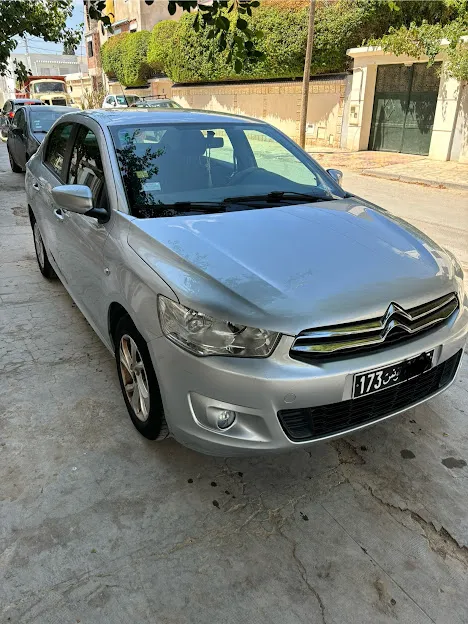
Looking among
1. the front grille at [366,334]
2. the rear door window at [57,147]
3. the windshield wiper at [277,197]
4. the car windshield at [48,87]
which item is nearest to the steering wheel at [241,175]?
the windshield wiper at [277,197]

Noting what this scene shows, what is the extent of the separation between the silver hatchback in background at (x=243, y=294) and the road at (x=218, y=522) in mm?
326

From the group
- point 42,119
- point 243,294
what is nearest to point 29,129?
point 42,119

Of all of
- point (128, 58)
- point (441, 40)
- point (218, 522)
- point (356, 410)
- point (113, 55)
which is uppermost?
point (113, 55)

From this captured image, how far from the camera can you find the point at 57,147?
4.04m

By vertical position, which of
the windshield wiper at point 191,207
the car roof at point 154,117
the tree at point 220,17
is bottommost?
the windshield wiper at point 191,207

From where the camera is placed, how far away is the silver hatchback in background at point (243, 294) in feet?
6.49

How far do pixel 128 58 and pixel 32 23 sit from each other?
71.4 feet

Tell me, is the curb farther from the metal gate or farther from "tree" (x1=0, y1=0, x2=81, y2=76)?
"tree" (x1=0, y1=0, x2=81, y2=76)

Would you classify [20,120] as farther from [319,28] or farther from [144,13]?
[144,13]

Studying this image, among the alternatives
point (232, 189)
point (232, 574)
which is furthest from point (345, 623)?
point (232, 189)

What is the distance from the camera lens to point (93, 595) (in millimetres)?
1881

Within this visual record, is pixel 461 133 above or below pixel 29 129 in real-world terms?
below

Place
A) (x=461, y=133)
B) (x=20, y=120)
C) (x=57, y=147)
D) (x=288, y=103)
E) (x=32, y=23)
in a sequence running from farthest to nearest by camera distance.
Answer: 1. (x=288, y=103)
2. (x=461, y=133)
3. (x=20, y=120)
4. (x=32, y=23)
5. (x=57, y=147)

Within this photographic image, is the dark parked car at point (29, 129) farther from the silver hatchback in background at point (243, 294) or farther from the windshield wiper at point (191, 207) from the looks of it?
the windshield wiper at point (191, 207)
